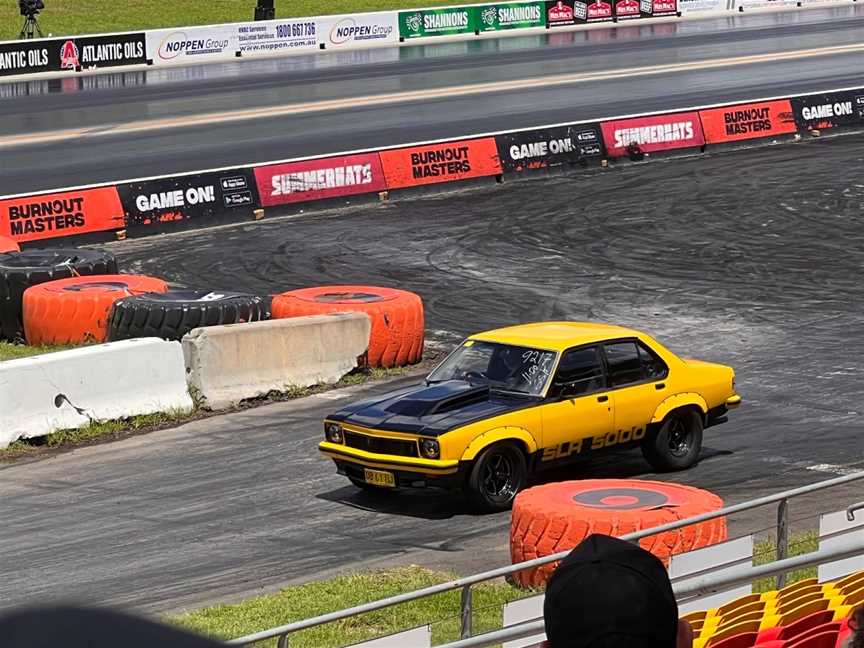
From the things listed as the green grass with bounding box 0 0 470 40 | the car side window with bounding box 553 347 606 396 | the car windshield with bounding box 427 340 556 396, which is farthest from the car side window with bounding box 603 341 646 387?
the green grass with bounding box 0 0 470 40

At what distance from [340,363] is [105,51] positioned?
3313 centimetres

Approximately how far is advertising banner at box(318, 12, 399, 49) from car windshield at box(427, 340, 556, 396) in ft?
137

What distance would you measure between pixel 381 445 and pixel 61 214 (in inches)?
542

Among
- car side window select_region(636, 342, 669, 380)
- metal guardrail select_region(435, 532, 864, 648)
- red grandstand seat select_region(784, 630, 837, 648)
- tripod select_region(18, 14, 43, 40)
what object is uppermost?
tripod select_region(18, 14, 43, 40)

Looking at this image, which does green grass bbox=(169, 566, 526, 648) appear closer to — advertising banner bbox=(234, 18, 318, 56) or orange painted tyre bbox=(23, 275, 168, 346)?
orange painted tyre bbox=(23, 275, 168, 346)

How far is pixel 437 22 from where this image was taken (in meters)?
57.5

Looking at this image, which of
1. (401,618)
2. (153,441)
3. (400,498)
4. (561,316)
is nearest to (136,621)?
(401,618)

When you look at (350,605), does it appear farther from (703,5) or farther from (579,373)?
(703,5)

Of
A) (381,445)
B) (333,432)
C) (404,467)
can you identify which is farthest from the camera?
(333,432)

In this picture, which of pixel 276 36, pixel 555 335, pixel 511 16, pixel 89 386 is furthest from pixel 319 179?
pixel 511 16

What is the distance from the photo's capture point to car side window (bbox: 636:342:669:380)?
13.8 meters

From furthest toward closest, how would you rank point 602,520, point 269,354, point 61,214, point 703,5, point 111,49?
point 703,5 < point 111,49 < point 61,214 < point 269,354 < point 602,520

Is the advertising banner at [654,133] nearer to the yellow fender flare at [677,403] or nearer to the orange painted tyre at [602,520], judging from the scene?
the yellow fender flare at [677,403]

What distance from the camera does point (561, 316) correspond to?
797 inches
